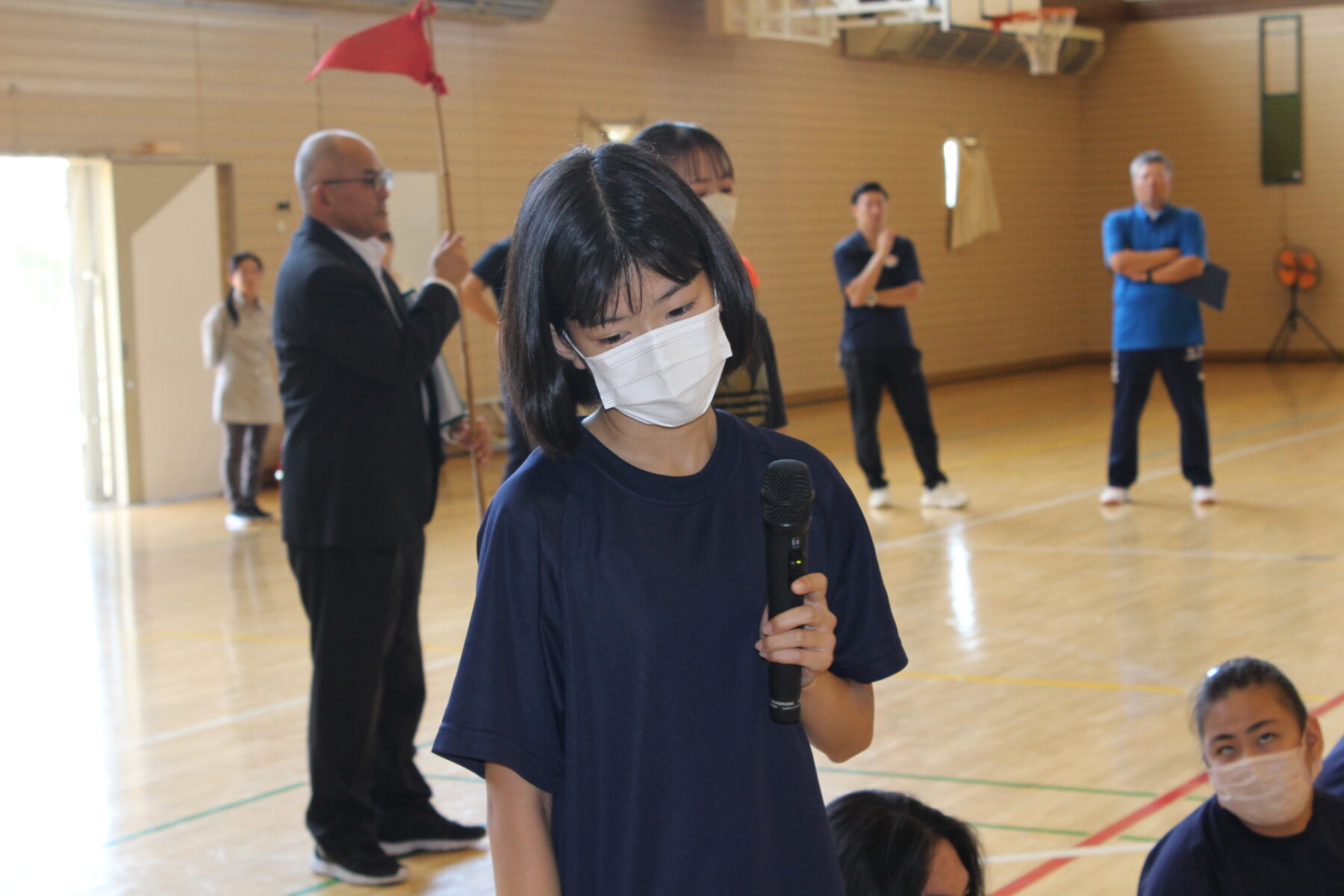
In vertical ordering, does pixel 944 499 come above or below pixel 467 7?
below

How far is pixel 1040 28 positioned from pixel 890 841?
14.7 m

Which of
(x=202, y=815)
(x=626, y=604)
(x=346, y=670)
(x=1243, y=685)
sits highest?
(x=626, y=604)

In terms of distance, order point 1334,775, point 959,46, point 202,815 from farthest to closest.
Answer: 1. point 959,46
2. point 202,815
3. point 1334,775

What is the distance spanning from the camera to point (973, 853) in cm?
219

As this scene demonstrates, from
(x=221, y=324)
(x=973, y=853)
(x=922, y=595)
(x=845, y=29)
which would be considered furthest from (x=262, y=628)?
(x=845, y=29)

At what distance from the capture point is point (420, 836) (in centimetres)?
384

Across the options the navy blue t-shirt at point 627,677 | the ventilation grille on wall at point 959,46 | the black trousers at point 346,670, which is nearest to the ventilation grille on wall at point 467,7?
the ventilation grille on wall at point 959,46

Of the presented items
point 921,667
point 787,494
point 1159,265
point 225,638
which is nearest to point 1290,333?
point 1159,265

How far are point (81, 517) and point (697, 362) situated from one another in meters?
9.67

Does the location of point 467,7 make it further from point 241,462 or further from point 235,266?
point 241,462

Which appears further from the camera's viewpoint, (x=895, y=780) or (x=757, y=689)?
(x=895, y=780)

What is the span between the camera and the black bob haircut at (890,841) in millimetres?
2080

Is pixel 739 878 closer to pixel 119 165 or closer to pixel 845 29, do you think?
pixel 119 165

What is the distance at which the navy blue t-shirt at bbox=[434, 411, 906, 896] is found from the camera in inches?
53.7
